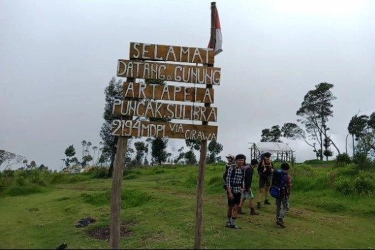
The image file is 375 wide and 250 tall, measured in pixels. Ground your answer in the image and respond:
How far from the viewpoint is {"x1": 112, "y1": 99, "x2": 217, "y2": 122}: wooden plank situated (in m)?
8.16

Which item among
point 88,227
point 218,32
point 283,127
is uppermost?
point 283,127

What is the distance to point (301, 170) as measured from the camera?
19.4 m

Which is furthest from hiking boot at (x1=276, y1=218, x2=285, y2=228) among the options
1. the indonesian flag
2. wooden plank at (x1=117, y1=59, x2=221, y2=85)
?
the indonesian flag

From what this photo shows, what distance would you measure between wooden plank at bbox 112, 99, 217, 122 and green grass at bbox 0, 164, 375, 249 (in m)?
2.76

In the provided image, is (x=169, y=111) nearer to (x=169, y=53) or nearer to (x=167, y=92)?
(x=167, y=92)

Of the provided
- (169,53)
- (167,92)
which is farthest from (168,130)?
(169,53)

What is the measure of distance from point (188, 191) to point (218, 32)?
34.1 feet

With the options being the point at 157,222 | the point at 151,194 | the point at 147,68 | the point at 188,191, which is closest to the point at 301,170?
the point at 188,191

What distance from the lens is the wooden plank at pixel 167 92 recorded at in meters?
8.19

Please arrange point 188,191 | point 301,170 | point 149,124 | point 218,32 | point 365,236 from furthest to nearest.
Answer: point 301,170
point 188,191
point 365,236
point 218,32
point 149,124

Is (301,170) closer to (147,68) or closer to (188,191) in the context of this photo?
(188,191)

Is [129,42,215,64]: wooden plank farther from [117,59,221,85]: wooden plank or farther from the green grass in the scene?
the green grass

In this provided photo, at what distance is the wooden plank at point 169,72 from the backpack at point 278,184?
3313 mm

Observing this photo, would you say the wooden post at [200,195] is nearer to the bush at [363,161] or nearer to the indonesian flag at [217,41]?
the indonesian flag at [217,41]
